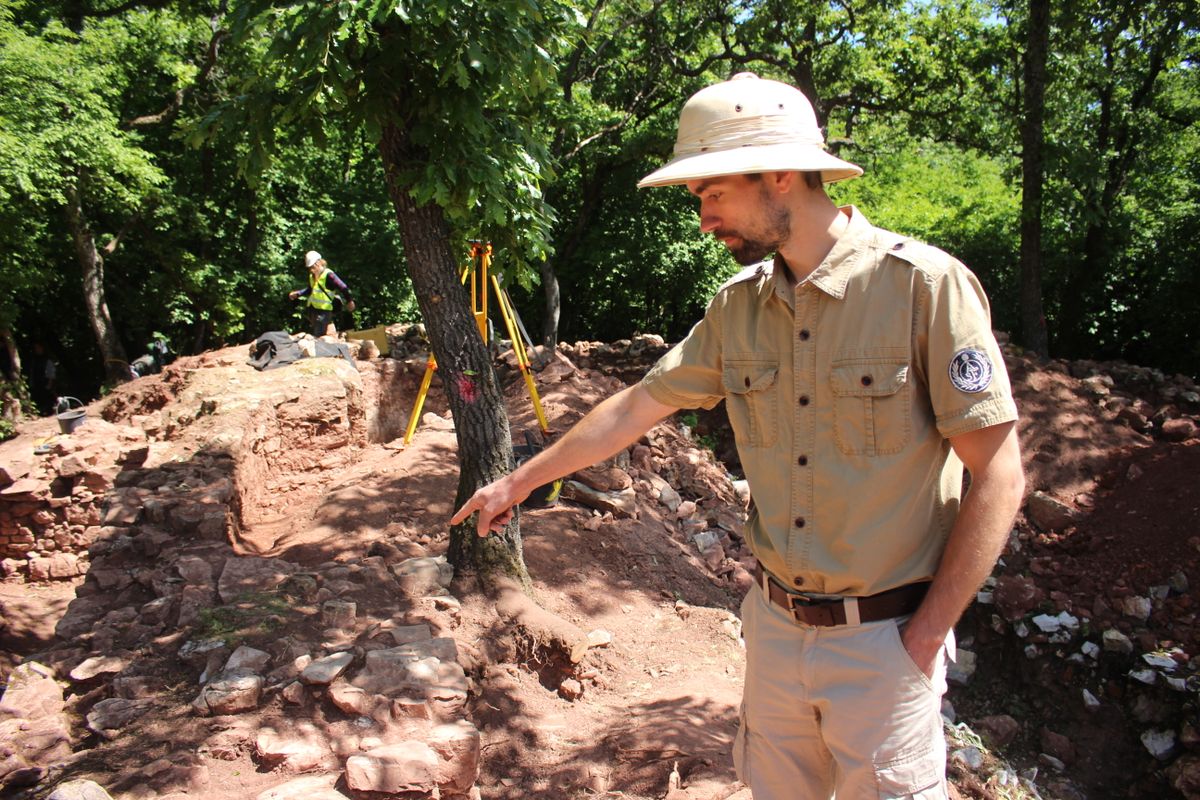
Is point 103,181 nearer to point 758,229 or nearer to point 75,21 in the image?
point 75,21

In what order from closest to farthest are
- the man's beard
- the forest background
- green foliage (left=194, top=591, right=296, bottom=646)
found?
1. the man's beard
2. green foliage (left=194, top=591, right=296, bottom=646)
3. the forest background

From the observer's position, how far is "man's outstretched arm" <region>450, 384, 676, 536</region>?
85.4 inches

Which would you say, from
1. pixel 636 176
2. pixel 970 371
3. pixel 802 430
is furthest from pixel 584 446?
pixel 636 176

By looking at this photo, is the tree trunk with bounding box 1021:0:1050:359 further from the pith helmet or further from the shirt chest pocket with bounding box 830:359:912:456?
the shirt chest pocket with bounding box 830:359:912:456

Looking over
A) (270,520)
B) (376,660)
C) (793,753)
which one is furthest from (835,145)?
(793,753)

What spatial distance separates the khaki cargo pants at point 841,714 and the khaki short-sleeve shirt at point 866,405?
0.12 meters

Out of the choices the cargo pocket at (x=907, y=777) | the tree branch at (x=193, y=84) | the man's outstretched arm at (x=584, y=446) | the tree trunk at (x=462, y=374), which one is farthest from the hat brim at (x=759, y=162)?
the tree branch at (x=193, y=84)

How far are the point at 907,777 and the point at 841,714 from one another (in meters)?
0.17

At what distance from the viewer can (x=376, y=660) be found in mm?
3545

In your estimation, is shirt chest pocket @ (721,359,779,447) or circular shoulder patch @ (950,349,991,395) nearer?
circular shoulder patch @ (950,349,991,395)

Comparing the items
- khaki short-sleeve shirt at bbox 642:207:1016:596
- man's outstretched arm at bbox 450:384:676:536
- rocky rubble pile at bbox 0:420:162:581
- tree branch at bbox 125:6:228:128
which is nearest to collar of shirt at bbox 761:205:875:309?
khaki short-sleeve shirt at bbox 642:207:1016:596

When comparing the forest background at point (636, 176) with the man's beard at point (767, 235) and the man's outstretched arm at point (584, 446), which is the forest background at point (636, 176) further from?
the man's beard at point (767, 235)

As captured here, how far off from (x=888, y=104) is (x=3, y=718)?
40.3 ft

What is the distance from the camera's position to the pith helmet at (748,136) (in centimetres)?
176
